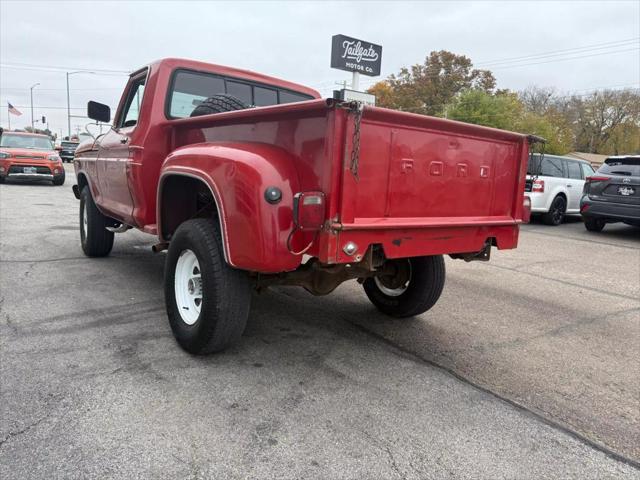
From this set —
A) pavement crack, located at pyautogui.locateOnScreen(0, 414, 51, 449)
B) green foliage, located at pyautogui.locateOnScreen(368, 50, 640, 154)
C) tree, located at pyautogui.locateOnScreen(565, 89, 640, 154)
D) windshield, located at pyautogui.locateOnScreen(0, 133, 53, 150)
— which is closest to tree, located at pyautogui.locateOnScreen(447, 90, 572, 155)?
green foliage, located at pyautogui.locateOnScreen(368, 50, 640, 154)

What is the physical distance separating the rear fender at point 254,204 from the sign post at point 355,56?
1660 centimetres

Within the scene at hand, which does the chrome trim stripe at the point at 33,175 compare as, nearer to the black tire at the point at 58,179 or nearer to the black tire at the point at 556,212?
the black tire at the point at 58,179

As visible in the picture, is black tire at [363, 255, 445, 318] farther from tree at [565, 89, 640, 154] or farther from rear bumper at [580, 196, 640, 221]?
tree at [565, 89, 640, 154]

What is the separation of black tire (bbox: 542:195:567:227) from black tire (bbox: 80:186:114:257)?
10.4m

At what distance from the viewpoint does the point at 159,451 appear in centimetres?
246

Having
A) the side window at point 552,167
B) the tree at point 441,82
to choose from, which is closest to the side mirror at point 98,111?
the side window at point 552,167

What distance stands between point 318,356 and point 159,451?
1460 mm

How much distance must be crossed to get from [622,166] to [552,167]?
224 cm

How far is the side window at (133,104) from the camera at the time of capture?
4.82 meters

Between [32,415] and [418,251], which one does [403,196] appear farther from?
[32,415]

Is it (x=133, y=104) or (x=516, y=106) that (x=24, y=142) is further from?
(x=516, y=106)

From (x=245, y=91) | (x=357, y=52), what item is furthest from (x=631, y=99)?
(x=245, y=91)

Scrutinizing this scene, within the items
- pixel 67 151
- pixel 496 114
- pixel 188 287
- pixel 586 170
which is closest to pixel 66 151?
pixel 67 151

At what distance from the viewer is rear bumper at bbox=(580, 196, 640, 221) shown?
32.9ft
